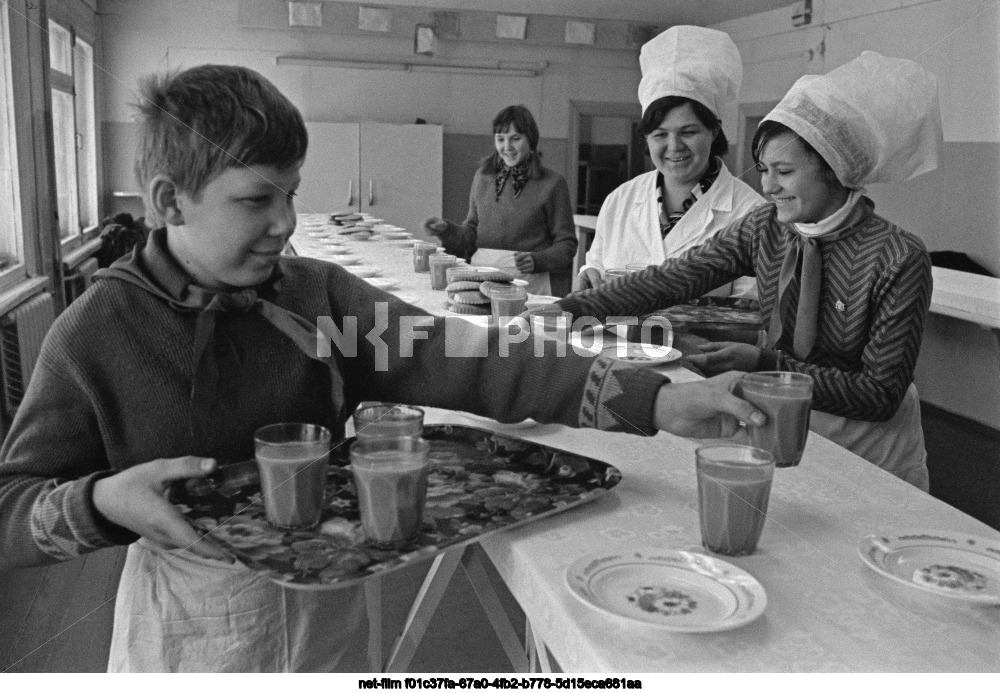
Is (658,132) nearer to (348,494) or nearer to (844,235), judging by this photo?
(844,235)

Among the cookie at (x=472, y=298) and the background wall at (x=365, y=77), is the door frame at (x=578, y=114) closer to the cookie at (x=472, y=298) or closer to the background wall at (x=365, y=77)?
the background wall at (x=365, y=77)

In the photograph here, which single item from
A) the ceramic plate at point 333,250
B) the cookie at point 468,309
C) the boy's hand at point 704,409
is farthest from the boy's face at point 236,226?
the ceramic plate at point 333,250

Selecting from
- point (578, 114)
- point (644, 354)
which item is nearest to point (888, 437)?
point (644, 354)

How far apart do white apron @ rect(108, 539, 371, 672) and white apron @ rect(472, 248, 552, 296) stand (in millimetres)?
2785

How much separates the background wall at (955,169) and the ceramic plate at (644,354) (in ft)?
9.66

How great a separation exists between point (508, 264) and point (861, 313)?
235cm

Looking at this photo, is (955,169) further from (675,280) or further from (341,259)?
(675,280)

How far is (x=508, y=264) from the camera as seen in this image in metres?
3.91

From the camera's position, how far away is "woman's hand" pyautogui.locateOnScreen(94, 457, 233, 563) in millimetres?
900

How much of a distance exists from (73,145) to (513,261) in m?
4.18

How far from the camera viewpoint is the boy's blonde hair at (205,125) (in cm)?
105

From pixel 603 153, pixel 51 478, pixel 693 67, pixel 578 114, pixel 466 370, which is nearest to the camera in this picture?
pixel 51 478

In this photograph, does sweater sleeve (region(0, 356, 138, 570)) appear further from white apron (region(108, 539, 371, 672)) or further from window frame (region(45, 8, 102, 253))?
window frame (region(45, 8, 102, 253))

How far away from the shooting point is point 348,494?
1.04 meters
